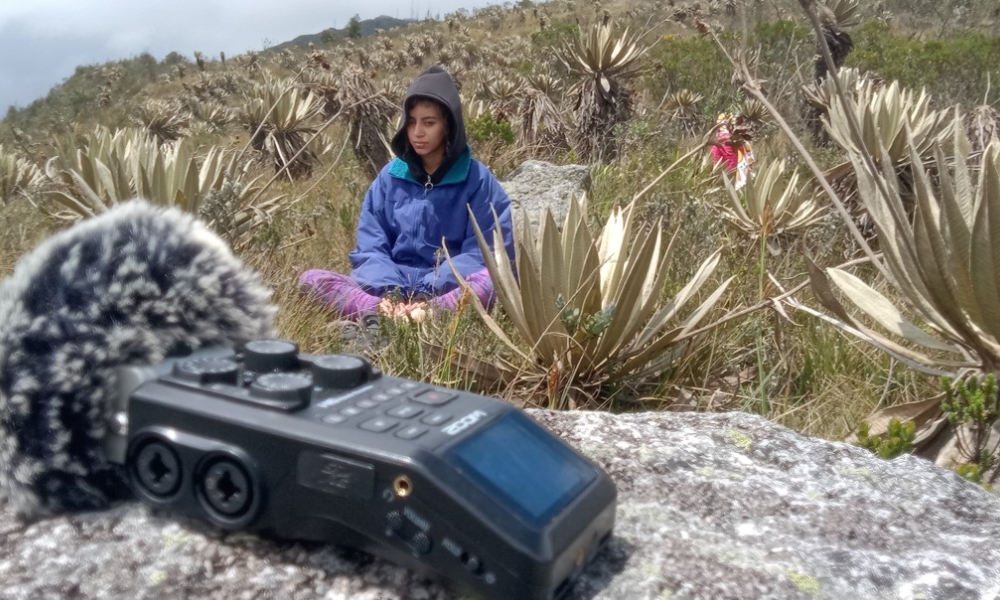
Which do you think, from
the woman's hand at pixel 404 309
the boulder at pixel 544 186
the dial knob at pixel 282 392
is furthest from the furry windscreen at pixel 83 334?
the boulder at pixel 544 186

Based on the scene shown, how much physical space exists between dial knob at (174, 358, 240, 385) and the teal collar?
3381 millimetres

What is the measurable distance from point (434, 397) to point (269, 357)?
20 cm

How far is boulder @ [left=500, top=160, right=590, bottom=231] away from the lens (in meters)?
5.57

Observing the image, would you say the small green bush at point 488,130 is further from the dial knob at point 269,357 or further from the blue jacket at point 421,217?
the dial knob at point 269,357

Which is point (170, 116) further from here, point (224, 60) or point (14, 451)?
point (224, 60)

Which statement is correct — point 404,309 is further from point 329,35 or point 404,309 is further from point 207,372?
point 329,35

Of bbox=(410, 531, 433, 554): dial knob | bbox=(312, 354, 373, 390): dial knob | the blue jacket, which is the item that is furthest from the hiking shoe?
bbox=(410, 531, 433, 554): dial knob

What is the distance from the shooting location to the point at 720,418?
1.46 metres

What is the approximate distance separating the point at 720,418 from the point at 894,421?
28.5 inches

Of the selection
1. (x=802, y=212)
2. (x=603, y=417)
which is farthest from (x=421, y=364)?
(x=802, y=212)

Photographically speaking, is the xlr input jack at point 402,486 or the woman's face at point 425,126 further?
the woman's face at point 425,126

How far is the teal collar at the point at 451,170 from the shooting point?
168 inches

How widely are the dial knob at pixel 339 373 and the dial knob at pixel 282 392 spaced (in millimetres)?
59

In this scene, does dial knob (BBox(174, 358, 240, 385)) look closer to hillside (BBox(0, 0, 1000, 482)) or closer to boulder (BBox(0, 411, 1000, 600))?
boulder (BBox(0, 411, 1000, 600))
